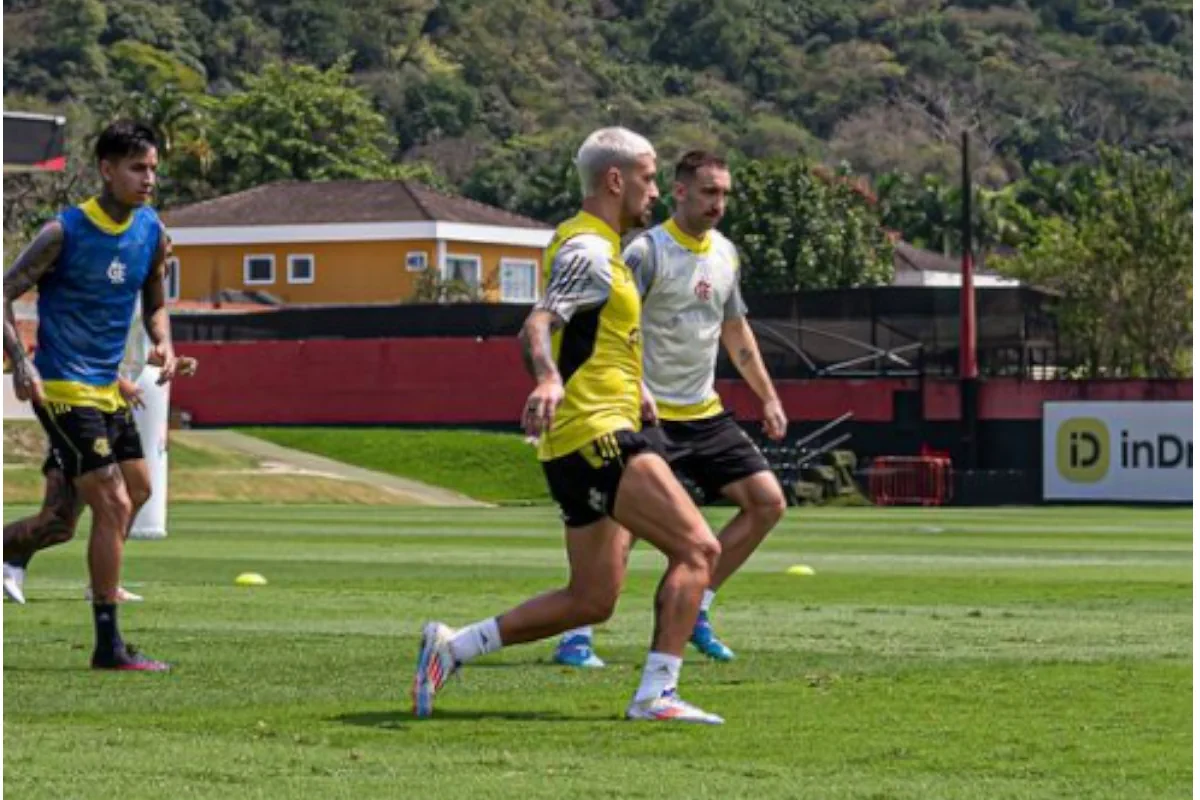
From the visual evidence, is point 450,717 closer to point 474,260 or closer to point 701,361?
point 701,361

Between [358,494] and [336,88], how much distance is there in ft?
299

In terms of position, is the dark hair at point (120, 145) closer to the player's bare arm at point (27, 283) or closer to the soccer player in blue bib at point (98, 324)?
the soccer player in blue bib at point (98, 324)

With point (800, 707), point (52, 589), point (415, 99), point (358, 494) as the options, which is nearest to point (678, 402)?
point (800, 707)

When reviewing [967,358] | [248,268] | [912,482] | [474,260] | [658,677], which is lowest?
[912,482]

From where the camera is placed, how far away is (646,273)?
13.9 meters

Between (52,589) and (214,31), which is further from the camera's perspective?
(214,31)

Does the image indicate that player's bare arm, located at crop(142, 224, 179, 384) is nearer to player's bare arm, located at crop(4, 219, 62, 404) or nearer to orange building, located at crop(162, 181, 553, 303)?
player's bare arm, located at crop(4, 219, 62, 404)

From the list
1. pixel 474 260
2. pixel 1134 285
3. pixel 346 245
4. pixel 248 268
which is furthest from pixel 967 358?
pixel 248 268

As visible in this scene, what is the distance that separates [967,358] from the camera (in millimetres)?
58750

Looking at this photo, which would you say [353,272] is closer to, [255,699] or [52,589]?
[52,589]

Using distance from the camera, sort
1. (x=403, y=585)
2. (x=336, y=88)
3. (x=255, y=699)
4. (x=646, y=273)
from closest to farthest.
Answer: (x=255, y=699) → (x=646, y=273) → (x=403, y=585) → (x=336, y=88)

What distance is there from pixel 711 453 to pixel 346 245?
9440 cm

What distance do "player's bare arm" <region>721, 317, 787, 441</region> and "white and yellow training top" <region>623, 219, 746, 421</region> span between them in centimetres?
6

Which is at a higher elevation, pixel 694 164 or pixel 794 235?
pixel 794 235
